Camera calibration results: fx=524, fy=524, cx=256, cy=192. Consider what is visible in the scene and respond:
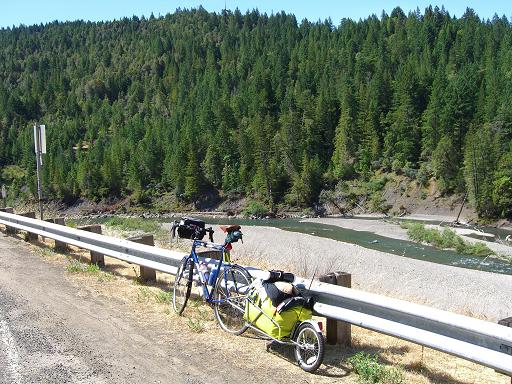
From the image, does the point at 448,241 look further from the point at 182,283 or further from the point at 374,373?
the point at 374,373

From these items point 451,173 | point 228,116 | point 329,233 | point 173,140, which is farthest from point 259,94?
point 329,233

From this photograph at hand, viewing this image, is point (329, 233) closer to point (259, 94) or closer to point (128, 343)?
point (128, 343)

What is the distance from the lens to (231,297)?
6883 millimetres

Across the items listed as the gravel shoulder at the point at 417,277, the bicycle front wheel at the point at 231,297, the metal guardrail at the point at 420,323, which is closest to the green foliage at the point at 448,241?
the gravel shoulder at the point at 417,277

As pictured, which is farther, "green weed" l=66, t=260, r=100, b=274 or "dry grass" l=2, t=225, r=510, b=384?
"green weed" l=66, t=260, r=100, b=274

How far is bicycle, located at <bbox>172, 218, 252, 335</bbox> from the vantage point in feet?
22.5

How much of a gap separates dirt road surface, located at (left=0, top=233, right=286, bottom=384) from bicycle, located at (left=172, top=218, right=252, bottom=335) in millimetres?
688

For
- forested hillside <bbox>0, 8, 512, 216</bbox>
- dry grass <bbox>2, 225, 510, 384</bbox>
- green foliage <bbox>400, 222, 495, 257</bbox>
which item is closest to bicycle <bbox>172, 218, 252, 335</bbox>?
dry grass <bbox>2, 225, 510, 384</bbox>

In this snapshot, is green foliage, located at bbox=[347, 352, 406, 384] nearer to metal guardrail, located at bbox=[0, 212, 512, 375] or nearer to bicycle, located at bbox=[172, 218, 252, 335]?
metal guardrail, located at bbox=[0, 212, 512, 375]

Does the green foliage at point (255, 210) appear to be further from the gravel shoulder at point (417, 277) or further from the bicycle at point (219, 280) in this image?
the bicycle at point (219, 280)

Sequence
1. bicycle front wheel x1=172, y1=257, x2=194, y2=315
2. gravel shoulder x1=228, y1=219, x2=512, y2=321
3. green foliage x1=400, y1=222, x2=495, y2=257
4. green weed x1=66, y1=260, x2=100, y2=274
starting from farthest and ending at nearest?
1. green foliage x1=400, y1=222, x2=495, y2=257
2. gravel shoulder x1=228, y1=219, x2=512, y2=321
3. green weed x1=66, y1=260, x2=100, y2=274
4. bicycle front wheel x1=172, y1=257, x2=194, y2=315

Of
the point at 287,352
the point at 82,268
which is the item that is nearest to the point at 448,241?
the point at 82,268

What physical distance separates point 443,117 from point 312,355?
88548 millimetres

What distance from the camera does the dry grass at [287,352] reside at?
17.6ft
